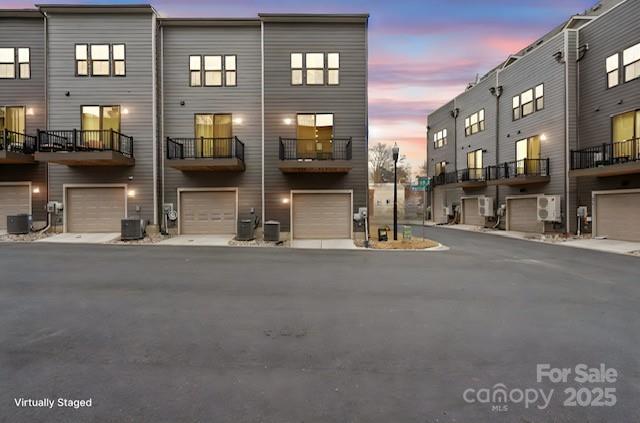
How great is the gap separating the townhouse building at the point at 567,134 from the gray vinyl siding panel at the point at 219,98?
16.4m

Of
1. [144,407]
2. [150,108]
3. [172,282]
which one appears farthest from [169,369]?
[150,108]

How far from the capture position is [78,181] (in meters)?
16.2

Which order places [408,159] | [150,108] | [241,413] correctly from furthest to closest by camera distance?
1. [408,159]
2. [150,108]
3. [241,413]

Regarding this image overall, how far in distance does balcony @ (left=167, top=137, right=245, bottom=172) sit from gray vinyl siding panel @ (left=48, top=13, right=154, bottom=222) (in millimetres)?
1383

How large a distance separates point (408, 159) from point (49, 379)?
63204 mm

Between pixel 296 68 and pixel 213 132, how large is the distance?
541 cm

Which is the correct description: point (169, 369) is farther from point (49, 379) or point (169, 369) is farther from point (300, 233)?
point (300, 233)

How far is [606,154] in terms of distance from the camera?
52.6 feet

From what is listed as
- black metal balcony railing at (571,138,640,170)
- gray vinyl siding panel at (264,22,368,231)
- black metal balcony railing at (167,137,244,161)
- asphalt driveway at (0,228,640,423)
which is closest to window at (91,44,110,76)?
black metal balcony railing at (167,137,244,161)

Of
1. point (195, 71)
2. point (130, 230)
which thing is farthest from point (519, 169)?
point (130, 230)

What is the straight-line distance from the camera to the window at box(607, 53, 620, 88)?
51.4ft

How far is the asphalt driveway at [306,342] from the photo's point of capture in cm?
289

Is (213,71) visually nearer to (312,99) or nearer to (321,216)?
(312,99)

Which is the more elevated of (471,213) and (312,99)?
(312,99)
